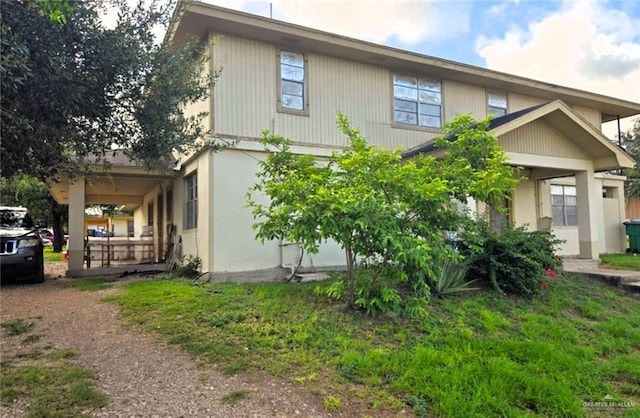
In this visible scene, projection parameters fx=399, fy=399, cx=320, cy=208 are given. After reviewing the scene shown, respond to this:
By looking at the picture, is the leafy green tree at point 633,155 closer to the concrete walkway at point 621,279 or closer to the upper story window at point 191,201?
the concrete walkway at point 621,279

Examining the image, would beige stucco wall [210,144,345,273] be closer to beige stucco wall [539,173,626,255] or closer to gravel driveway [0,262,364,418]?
gravel driveway [0,262,364,418]

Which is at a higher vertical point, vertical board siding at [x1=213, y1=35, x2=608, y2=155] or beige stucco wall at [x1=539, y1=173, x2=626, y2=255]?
vertical board siding at [x1=213, y1=35, x2=608, y2=155]

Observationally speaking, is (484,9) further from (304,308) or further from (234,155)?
(304,308)

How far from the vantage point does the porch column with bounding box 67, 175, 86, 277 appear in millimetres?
10453

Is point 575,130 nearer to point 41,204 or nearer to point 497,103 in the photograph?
point 497,103

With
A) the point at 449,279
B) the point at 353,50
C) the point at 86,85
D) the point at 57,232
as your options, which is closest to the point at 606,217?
the point at 353,50

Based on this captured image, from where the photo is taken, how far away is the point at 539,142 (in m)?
10.0

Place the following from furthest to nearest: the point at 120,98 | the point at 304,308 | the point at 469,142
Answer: the point at 469,142 → the point at 304,308 → the point at 120,98

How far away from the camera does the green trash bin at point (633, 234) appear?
13703 mm

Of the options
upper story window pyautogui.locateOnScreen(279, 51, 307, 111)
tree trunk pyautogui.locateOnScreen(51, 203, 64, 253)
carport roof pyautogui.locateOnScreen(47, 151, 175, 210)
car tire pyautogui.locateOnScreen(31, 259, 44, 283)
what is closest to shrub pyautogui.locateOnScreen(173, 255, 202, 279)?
carport roof pyautogui.locateOnScreen(47, 151, 175, 210)

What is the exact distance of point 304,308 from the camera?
5.64 metres

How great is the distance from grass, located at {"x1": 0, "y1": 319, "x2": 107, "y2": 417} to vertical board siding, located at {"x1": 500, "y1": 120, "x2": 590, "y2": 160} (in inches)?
364

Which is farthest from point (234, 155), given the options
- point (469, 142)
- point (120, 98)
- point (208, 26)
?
point (469, 142)

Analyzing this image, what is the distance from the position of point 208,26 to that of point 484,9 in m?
6.61
